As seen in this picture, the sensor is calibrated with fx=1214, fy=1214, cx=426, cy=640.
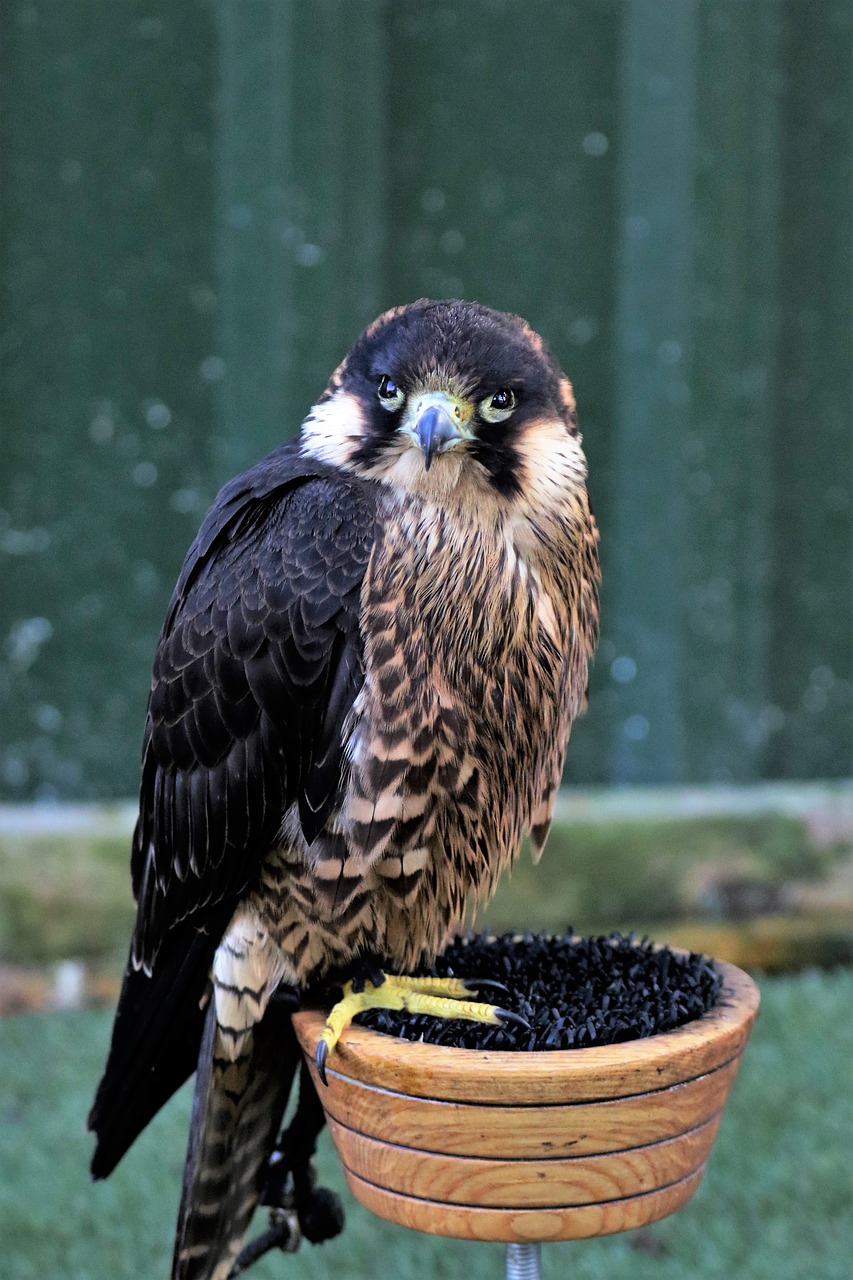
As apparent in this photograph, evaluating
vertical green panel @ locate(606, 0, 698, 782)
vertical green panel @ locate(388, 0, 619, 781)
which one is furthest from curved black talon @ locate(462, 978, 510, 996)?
vertical green panel @ locate(388, 0, 619, 781)

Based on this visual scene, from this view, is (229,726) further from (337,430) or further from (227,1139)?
(227,1139)

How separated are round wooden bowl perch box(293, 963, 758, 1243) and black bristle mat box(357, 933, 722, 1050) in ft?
0.14

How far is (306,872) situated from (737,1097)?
4.94 feet

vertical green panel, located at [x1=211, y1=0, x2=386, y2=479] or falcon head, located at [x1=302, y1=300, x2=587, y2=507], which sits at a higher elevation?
vertical green panel, located at [x1=211, y1=0, x2=386, y2=479]

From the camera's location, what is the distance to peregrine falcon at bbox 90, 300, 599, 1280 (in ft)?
4.22

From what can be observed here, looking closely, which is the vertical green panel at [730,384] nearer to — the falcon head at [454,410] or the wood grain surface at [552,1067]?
the falcon head at [454,410]

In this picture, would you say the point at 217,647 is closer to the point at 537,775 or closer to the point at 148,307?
the point at 537,775

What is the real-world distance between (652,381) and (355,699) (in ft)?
6.65

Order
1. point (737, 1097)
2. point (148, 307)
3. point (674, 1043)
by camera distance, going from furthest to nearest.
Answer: point (148, 307)
point (737, 1097)
point (674, 1043)

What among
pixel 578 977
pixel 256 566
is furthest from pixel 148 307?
pixel 578 977

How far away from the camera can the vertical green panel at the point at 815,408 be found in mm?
3219

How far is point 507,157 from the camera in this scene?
10.1ft

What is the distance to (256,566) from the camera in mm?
1341

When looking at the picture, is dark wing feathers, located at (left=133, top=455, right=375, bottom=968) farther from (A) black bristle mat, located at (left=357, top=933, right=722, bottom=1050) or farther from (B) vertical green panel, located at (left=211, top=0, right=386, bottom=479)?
(B) vertical green panel, located at (left=211, top=0, right=386, bottom=479)
